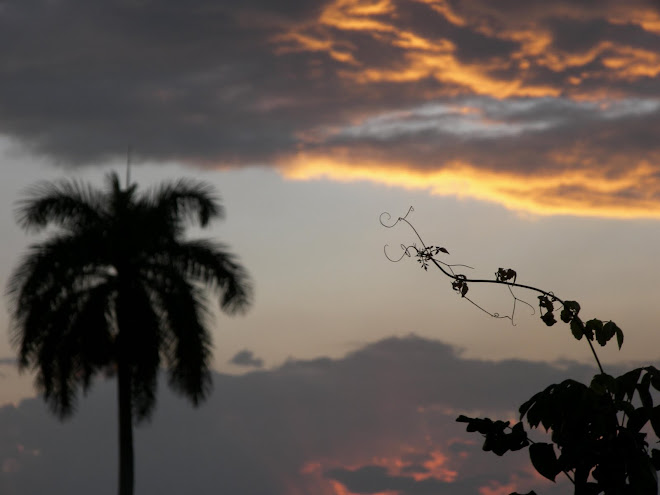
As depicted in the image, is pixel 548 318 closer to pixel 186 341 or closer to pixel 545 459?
pixel 545 459

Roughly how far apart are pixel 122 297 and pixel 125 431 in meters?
3.90

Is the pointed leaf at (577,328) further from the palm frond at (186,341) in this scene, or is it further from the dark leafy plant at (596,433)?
the palm frond at (186,341)

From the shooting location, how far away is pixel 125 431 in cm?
2642

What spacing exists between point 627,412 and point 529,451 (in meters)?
0.58

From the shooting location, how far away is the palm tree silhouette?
2611 cm

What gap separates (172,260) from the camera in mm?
27734

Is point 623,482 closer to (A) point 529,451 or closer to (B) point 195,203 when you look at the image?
(A) point 529,451

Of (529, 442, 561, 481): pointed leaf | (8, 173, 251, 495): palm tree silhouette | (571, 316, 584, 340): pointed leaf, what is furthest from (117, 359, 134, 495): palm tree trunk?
(529, 442, 561, 481): pointed leaf

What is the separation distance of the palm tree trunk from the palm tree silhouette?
0.03m

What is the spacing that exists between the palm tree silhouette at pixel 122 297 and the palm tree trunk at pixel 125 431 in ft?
0.10

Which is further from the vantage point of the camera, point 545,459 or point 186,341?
point 186,341

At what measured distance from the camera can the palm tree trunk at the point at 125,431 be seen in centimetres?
2616

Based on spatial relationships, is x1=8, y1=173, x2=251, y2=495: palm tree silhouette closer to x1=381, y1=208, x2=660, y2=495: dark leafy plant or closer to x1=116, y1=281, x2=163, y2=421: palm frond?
x1=116, y1=281, x2=163, y2=421: palm frond

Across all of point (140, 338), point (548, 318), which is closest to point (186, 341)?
point (140, 338)
